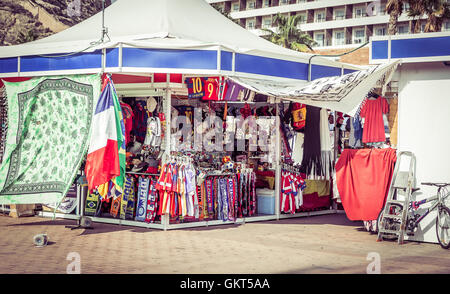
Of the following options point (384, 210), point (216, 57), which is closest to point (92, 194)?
point (216, 57)

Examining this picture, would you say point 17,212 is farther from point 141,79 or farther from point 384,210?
point 384,210

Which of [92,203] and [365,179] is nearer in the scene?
[365,179]

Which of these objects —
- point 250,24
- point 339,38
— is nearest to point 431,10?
point 339,38

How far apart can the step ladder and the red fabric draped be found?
0.23m

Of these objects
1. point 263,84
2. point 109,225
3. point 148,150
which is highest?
point 263,84

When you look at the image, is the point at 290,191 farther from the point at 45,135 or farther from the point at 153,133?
the point at 45,135

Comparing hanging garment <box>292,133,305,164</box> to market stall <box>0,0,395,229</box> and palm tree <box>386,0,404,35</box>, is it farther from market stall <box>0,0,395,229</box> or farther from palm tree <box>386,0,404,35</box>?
palm tree <box>386,0,404,35</box>

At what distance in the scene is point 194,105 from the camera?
1103 cm

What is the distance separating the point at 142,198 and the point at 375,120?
4.35 meters

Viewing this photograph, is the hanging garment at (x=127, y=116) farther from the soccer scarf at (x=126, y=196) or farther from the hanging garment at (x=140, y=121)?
the soccer scarf at (x=126, y=196)

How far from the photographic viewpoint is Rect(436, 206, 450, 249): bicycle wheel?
8297mm

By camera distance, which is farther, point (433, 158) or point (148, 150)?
point (148, 150)

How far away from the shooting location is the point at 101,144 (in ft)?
28.0
